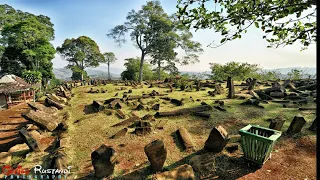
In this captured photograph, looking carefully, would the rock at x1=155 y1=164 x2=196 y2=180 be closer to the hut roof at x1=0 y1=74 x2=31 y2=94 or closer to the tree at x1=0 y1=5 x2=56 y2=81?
the hut roof at x1=0 y1=74 x2=31 y2=94

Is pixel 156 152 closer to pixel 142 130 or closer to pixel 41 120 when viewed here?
pixel 142 130

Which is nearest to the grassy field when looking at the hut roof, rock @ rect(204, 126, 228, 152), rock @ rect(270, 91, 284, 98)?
rock @ rect(204, 126, 228, 152)

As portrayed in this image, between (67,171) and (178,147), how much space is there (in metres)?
2.82

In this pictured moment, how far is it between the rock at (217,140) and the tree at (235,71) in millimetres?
23948

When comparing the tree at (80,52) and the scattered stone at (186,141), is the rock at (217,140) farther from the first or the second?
the tree at (80,52)

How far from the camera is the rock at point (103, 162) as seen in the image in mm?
3766

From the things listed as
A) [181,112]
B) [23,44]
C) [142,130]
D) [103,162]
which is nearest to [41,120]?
[142,130]

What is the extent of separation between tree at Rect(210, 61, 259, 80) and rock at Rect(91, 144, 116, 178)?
84.2ft

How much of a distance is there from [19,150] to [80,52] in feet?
111

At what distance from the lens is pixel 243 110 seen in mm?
8586

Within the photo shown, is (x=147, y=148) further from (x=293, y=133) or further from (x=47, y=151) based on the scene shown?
(x=293, y=133)

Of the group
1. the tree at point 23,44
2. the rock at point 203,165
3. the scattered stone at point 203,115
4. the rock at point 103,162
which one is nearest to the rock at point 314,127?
the scattered stone at point 203,115

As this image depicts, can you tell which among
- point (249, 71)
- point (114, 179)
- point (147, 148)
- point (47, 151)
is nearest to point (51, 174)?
point (114, 179)

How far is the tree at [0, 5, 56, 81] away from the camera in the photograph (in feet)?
69.4
